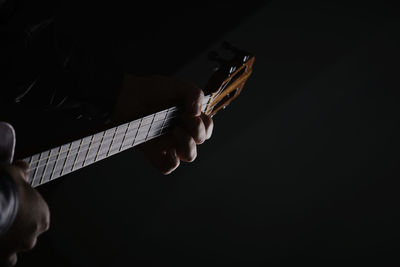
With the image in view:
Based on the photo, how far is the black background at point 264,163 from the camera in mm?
1758

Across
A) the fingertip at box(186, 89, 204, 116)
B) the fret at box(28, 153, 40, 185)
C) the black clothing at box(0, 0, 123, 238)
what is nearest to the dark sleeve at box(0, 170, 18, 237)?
the fret at box(28, 153, 40, 185)

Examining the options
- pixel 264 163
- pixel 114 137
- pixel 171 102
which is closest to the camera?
pixel 114 137

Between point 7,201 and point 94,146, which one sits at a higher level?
point 7,201

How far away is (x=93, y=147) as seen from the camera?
2.76 feet

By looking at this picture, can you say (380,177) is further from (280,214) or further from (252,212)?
(252,212)

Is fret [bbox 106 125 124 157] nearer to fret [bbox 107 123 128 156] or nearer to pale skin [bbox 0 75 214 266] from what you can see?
fret [bbox 107 123 128 156]

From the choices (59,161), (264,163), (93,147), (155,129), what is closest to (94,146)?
(93,147)

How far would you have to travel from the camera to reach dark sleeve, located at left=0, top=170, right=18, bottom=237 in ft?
1.71

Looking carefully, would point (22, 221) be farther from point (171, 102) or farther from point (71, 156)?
point (171, 102)

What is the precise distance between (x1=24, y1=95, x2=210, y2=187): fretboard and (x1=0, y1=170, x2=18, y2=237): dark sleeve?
4.4 inches

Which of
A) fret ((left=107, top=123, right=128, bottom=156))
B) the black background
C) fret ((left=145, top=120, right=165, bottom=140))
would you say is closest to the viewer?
fret ((left=107, top=123, right=128, bottom=156))

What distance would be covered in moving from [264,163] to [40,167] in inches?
58.0

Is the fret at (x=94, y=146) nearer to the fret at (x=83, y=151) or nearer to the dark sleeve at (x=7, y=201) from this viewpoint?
the fret at (x=83, y=151)

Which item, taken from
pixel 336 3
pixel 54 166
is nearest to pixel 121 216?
pixel 54 166
